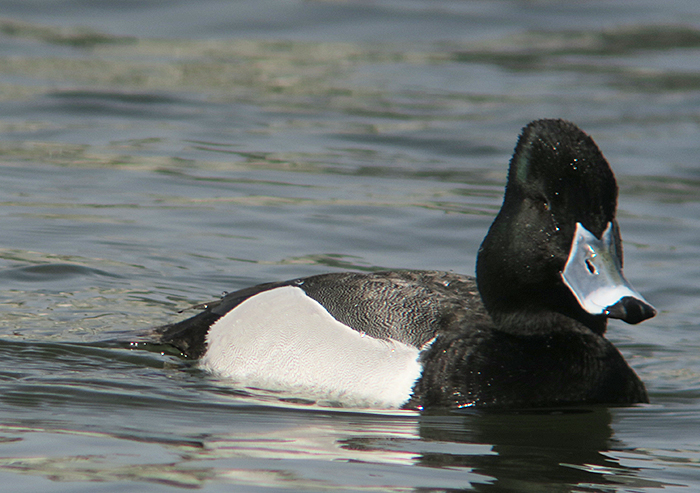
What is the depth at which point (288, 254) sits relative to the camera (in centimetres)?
782

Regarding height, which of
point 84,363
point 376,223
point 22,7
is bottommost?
point 84,363

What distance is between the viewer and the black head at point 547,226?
15.4 feet

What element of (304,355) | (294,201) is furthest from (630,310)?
(294,201)

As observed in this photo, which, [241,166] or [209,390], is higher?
[241,166]

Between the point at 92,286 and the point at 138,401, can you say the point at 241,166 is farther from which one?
the point at 138,401

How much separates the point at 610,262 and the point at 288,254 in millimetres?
3475

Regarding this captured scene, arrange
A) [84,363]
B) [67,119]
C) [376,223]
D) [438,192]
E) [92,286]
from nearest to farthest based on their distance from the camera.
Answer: [84,363] → [92,286] → [376,223] → [438,192] → [67,119]

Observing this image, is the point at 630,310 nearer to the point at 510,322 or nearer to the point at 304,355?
the point at 510,322

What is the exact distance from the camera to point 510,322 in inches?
197

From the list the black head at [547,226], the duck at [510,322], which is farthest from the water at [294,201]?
the black head at [547,226]

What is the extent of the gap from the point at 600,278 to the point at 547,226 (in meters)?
0.35

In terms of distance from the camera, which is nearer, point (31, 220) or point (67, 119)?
point (31, 220)

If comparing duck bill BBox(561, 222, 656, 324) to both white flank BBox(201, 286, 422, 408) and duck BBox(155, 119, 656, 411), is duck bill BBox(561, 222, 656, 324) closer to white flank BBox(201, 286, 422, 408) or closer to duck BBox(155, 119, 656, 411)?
duck BBox(155, 119, 656, 411)

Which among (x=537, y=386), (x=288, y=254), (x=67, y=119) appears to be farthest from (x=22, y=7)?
(x=537, y=386)
